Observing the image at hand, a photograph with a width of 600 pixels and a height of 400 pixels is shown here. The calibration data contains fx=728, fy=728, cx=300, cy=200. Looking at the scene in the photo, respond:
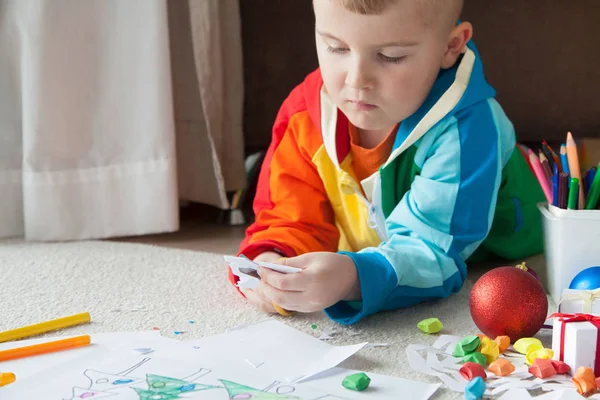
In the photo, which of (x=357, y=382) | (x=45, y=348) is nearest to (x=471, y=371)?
(x=357, y=382)

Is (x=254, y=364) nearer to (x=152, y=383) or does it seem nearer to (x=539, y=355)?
(x=152, y=383)

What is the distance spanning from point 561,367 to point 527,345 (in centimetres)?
6

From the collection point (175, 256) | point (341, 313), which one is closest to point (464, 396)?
point (341, 313)

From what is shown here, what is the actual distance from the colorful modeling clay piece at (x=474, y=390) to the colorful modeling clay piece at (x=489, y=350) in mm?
79

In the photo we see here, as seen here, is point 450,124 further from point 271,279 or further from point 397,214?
point 271,279

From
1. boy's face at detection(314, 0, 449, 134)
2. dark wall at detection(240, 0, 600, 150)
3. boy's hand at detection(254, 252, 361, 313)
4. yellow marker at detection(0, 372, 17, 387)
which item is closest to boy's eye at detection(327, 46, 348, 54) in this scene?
boy's face at detection(314, 0, 449, 134)

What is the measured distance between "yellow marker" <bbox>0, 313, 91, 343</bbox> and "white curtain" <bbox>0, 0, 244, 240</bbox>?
418 mm

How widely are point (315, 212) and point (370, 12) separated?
324mm

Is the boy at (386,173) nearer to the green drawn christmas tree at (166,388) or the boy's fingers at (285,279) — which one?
the boy's fingers at (285,279)

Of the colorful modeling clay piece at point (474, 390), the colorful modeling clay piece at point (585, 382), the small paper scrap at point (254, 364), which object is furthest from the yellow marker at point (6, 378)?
the colorful modeling clay piece at point (585, 382)

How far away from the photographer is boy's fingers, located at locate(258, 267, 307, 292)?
0.83m

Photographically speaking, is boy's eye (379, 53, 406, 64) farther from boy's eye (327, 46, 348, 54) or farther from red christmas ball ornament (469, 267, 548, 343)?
red christmas ball ornament (469, 267, 548, 343)

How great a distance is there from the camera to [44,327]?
0.84 meters

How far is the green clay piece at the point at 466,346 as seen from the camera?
0.77 m
